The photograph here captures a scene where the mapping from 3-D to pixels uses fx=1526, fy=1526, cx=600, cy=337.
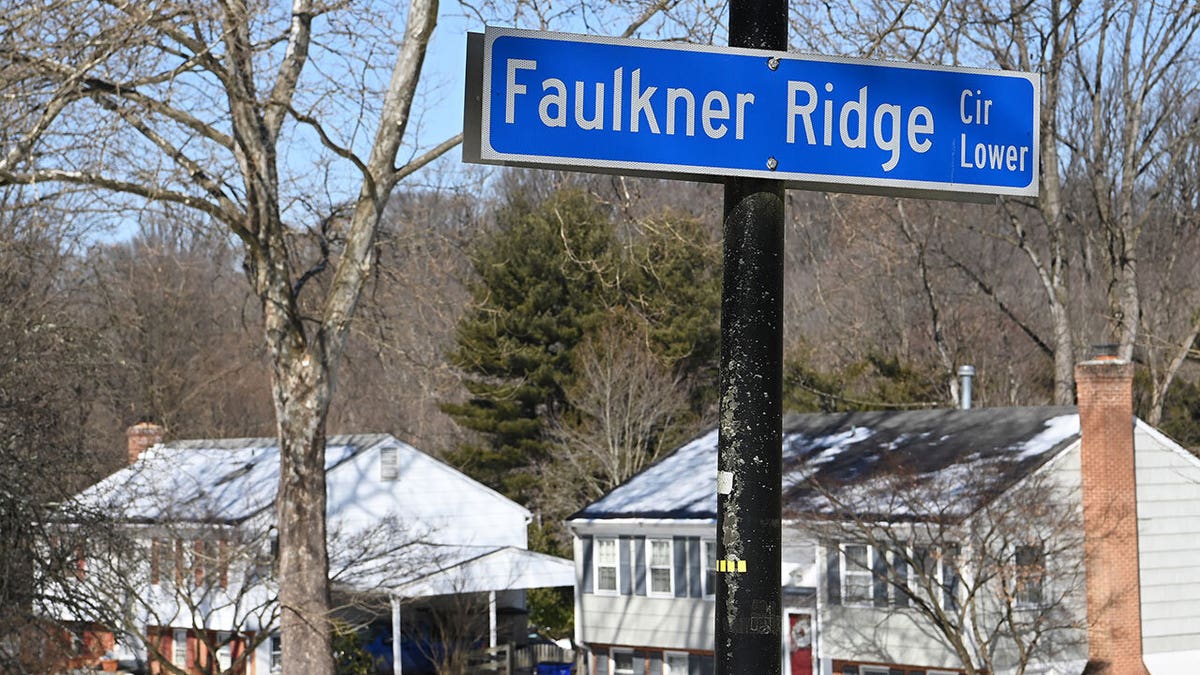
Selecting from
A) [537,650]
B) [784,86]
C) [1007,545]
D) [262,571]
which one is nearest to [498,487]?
[537,650]

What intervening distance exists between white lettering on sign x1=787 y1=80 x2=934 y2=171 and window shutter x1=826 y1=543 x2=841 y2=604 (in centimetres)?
2555

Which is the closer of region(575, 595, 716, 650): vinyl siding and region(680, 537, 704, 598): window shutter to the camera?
region(575, 595, 716, 650): vinyl siding

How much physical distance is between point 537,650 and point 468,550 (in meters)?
3.48

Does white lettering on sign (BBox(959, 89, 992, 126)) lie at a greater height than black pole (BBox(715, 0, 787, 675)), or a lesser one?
greater

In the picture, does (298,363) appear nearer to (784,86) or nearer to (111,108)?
(111,108)

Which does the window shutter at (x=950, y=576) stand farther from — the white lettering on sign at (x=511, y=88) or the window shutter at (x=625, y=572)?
the white lettering on sign at (x=511, y=88)

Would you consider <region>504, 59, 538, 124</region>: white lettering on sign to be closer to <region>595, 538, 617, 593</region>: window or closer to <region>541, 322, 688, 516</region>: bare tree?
<region>595, 538, 617, 593</region>: window

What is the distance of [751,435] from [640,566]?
98.4 ft

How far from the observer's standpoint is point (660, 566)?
3291cm

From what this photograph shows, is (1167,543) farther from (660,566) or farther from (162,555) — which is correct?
(162,555)

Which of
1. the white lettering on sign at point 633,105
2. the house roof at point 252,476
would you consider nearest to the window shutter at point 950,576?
the house roof at point 252,476

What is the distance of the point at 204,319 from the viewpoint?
173 feet

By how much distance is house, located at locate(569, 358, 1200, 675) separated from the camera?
82.8 ft

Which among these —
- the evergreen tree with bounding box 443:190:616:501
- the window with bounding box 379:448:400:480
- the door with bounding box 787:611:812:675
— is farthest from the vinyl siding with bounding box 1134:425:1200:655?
the evergreen tree with bounding box 443:190:616:501
